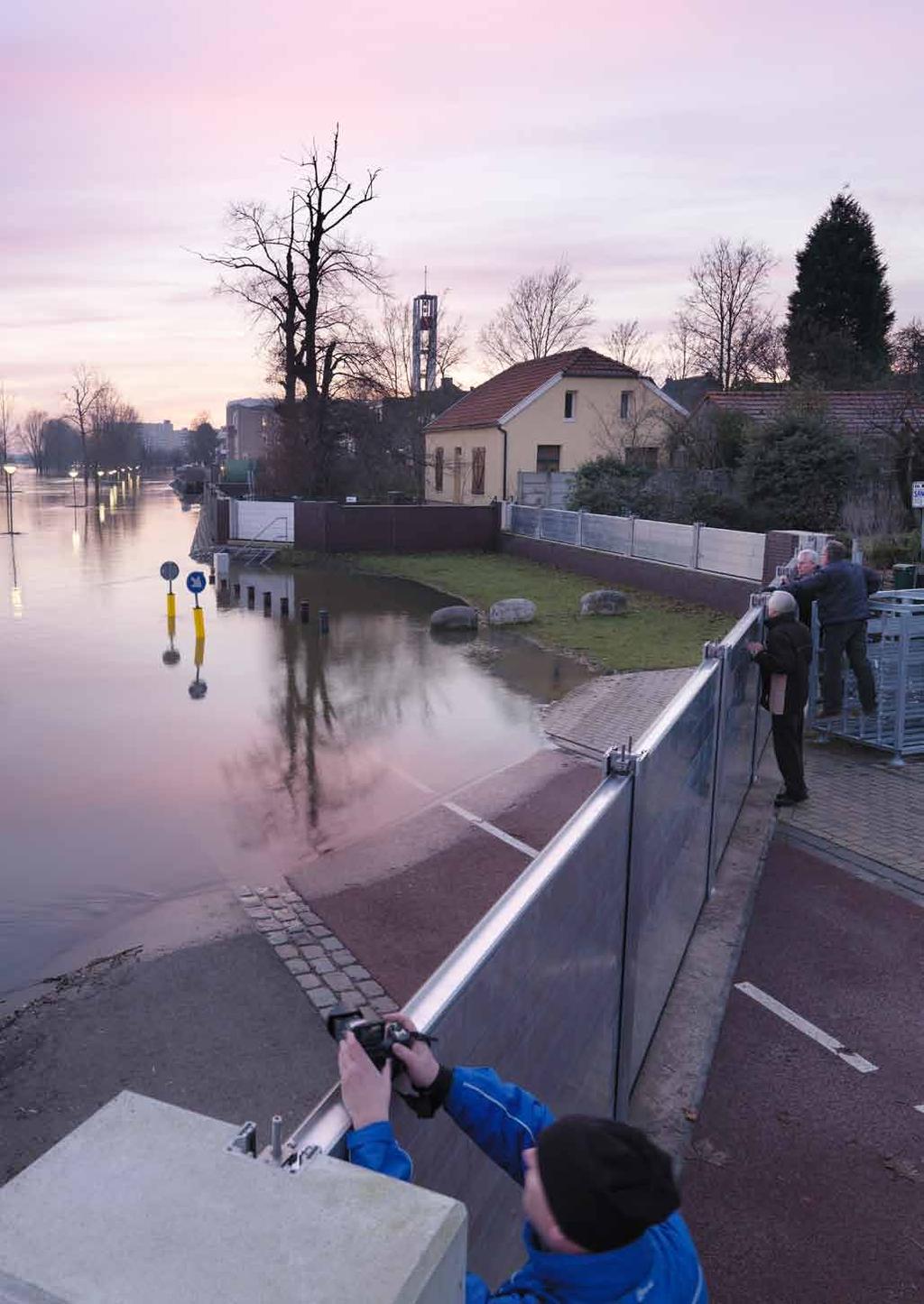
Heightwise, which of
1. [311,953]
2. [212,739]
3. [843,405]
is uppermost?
[843,405]

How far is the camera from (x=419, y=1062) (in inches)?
74.2

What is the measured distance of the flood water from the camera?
25.9ft

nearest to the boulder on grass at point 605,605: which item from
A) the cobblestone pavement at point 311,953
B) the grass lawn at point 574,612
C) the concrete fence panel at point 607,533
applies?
the grass lawn at point 574,612

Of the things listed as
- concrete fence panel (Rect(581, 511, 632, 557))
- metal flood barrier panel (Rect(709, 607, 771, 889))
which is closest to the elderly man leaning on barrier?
metal flood barrier panel (Rect(709, 607, 771, 889))

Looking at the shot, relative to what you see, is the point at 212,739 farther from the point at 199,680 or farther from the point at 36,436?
the point at 36,436

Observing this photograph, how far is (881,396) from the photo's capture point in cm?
2792

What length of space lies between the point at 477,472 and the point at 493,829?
34018mm

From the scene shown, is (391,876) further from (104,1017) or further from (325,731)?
(325,731)

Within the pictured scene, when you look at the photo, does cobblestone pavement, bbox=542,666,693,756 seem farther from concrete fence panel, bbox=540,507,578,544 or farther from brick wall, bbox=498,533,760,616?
concrete fence panel, bbox=540,507,578,544

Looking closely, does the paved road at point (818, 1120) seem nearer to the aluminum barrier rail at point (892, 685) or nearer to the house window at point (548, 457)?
the aluminum barrier rail at point (892, 685)

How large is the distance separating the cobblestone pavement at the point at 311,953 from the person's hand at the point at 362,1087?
396 centimetres

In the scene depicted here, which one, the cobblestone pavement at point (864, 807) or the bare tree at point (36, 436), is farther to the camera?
the bare tree at point (36, 436)

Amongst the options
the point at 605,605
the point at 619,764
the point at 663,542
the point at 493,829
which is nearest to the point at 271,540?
the point at 663,542

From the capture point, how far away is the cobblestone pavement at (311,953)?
592 cm
